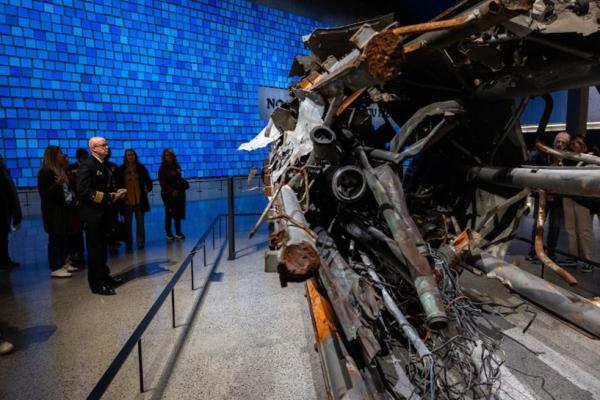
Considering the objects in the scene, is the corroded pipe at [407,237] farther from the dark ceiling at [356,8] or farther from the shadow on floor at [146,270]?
the dark ceiling at [356,8]

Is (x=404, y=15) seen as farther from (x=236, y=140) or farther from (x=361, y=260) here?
(x=361, y=260)

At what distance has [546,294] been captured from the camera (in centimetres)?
223

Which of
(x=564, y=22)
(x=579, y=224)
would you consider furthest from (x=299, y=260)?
(x=579, y=224)

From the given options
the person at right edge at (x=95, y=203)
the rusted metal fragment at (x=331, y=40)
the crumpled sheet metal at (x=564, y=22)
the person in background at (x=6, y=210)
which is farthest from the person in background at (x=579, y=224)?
the person in background at (x=6, y=210)

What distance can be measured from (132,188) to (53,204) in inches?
62.6

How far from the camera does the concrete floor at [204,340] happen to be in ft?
8.88

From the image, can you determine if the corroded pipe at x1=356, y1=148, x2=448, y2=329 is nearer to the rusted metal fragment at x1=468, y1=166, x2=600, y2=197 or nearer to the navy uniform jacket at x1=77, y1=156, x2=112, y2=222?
the rusted metal fragment at x1=468, y1=166, x2=600, y2=197

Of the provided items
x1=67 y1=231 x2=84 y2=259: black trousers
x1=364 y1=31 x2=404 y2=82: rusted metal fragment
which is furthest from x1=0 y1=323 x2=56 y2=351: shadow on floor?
x1=364 y1=31 x2=404 y2=82: rusted metal fragment

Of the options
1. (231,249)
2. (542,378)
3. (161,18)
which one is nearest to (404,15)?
(161,18)

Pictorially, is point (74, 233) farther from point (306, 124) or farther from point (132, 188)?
point (306, 124)

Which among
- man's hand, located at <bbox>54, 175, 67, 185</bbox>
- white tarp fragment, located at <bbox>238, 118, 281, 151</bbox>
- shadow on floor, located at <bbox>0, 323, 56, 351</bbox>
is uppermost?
white tarp fragment, located at <bbox>238, 118, 281, 151</bbox>

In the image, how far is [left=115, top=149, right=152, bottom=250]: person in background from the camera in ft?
20.7

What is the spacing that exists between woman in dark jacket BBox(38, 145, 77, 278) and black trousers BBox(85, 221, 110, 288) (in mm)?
726

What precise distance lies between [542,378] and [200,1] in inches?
436
